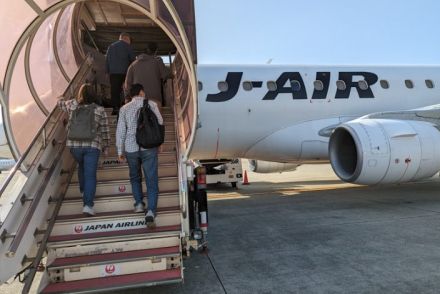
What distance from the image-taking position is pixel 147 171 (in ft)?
14.0

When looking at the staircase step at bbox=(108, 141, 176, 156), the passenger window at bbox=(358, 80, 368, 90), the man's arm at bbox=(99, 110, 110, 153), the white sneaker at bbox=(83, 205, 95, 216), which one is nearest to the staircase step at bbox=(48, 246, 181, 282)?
the white sneaker at bbox=(83, 205, 95, 216)

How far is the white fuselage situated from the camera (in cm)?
869

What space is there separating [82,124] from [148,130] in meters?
0.79

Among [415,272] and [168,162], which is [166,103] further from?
[415,272]

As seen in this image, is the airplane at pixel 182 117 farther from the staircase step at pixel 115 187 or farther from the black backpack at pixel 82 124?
the black backpack at pixel 82 124

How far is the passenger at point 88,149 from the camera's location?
4297mm

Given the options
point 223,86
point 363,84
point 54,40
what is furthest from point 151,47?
point 363,84

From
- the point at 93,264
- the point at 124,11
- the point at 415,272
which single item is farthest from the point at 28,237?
the point at 124,11

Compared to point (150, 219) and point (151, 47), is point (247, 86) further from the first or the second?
point (150, 219)

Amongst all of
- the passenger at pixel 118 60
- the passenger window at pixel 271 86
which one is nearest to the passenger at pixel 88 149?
the passenger at pixel 118 60

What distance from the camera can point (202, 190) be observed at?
193 inches

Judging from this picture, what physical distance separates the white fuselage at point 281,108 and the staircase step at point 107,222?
440 cm

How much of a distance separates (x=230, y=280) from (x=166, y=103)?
4451 mm

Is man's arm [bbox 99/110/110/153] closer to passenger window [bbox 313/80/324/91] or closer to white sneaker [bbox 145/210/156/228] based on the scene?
white sneaker [bbox 145/210/156/228]
